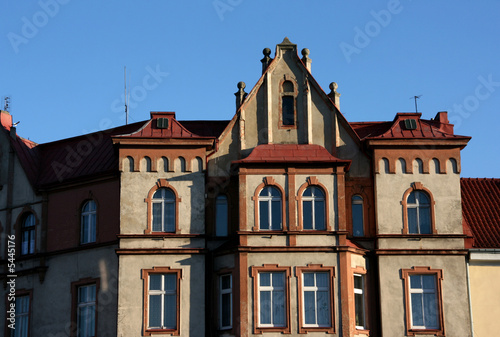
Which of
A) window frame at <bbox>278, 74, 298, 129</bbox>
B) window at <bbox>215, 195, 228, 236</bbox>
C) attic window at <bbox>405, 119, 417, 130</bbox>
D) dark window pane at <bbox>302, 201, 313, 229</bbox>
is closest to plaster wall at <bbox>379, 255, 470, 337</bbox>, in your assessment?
dark window pane at <bbox>302, 201, 313, 229</bbox>

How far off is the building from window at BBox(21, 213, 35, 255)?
140mm

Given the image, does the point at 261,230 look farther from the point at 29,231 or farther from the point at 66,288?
the point at 29,231

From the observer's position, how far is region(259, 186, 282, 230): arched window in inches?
1790

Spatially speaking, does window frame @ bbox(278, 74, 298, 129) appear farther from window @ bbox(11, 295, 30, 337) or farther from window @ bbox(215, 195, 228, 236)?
window @ bbox(11, 295, 30, 337)

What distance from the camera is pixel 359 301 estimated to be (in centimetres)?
4556

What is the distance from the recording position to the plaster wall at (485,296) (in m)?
46.3

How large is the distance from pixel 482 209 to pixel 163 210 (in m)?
15.1

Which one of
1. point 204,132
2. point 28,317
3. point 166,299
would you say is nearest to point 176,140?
point 204,132

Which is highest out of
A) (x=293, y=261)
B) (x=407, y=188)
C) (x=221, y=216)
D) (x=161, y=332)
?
(x=407, y=188)

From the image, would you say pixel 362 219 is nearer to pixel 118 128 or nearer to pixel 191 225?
pixel 191 225

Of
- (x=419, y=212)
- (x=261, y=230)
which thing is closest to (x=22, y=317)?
(x=261, y=230)

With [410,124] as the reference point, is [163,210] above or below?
below

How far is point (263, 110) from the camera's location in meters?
47.7

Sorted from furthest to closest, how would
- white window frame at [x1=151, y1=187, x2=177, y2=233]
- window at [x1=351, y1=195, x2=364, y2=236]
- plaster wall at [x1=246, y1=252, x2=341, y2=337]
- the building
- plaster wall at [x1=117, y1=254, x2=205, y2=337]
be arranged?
1. window at [x1=351, y1=195, x2=364, y2=236]
2. white window frame at [x1=151, y1=187, x2=177, y2=233]
3. the building
4. plaster wall at [x1=117, y1=254, x2=205, y2=337]
5. plaster wall at [x1=246, y1=252, x2=341, y2=337]
